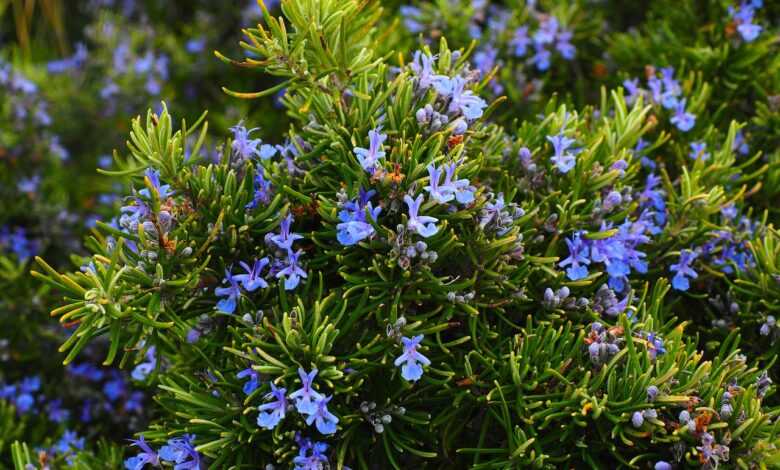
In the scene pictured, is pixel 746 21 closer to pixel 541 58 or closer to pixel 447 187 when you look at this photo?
pixel 541 58

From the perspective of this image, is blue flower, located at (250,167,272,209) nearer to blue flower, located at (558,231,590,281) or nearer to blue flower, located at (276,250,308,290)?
blue flower, located at (276,250,308,290)

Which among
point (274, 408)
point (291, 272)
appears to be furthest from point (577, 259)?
point (274, 408)

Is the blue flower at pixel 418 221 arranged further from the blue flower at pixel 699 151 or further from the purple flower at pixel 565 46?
the purple flower at pixel 565 46

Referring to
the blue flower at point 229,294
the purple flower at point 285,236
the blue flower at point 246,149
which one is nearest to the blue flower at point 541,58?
the blue flower at point 246,149

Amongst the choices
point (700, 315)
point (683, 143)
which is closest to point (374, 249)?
point (700, 315)

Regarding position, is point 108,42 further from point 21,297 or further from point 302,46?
point 302,46

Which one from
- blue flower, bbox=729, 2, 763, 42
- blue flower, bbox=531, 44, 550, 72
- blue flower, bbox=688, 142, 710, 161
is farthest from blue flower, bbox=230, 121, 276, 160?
blue flower, bbox=729, 2, 763, 42
